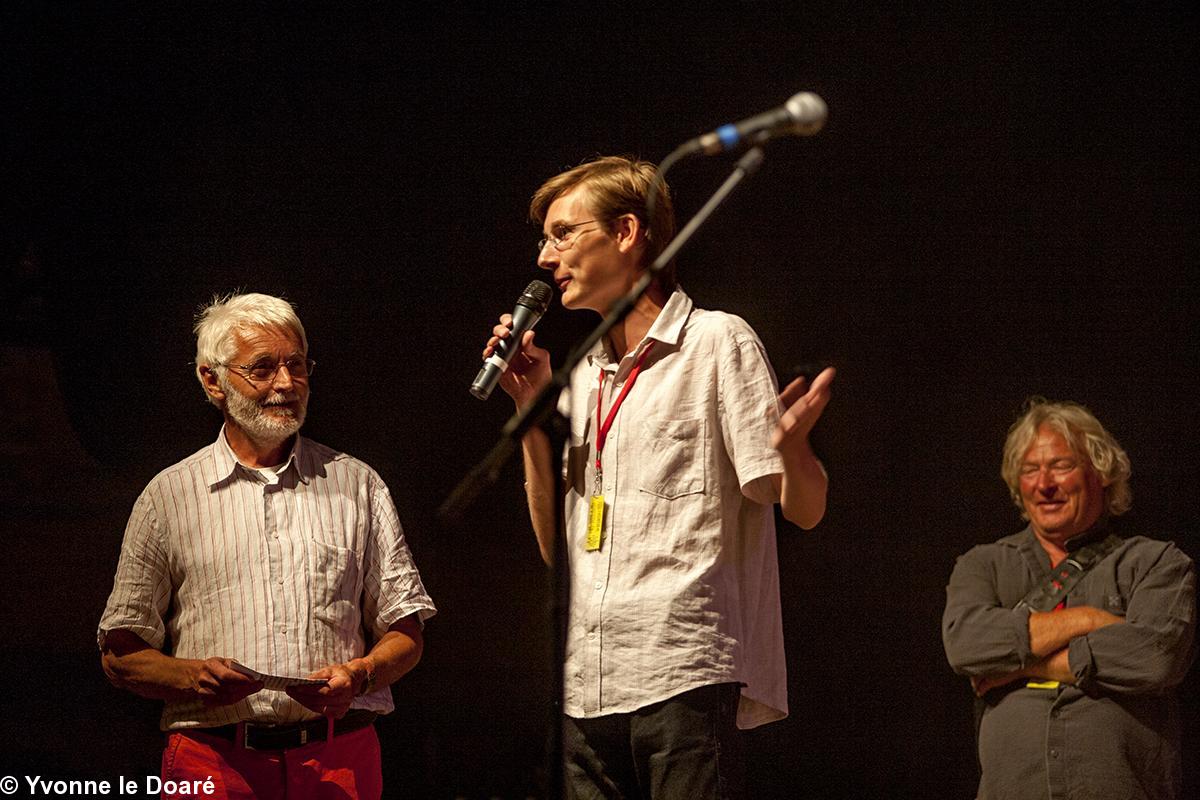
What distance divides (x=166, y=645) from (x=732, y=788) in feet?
4.85

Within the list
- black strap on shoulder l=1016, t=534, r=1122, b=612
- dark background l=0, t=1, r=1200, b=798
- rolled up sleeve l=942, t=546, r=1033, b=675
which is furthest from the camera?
dark background l=0, t=1, r=1200, b=798

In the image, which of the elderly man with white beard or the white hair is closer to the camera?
the elderly man with white beard

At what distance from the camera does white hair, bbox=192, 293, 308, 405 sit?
300 cm

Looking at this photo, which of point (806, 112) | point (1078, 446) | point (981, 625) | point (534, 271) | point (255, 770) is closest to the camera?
point (806, 112)

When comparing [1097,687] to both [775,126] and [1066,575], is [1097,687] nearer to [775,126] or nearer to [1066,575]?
[1066,575]

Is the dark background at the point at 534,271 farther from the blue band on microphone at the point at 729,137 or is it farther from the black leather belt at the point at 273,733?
the blue band on microphone at the point at 729,137

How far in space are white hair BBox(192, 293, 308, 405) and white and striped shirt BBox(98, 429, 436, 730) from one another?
0.74 feet

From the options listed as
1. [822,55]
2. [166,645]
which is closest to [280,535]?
[166,645]

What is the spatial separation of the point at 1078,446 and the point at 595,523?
5.84ft

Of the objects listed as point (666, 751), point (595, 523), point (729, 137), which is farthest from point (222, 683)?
point (729, 137)

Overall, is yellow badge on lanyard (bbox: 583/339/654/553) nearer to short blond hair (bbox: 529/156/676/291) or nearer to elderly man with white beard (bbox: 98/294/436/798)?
short blond hair (bbox: 529/156/676/291)

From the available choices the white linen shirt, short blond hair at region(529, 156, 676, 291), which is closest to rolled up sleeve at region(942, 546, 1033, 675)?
the white linen shirt

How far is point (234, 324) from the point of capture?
3010 millimetres

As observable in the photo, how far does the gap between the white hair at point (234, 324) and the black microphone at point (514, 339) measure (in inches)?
29.3
